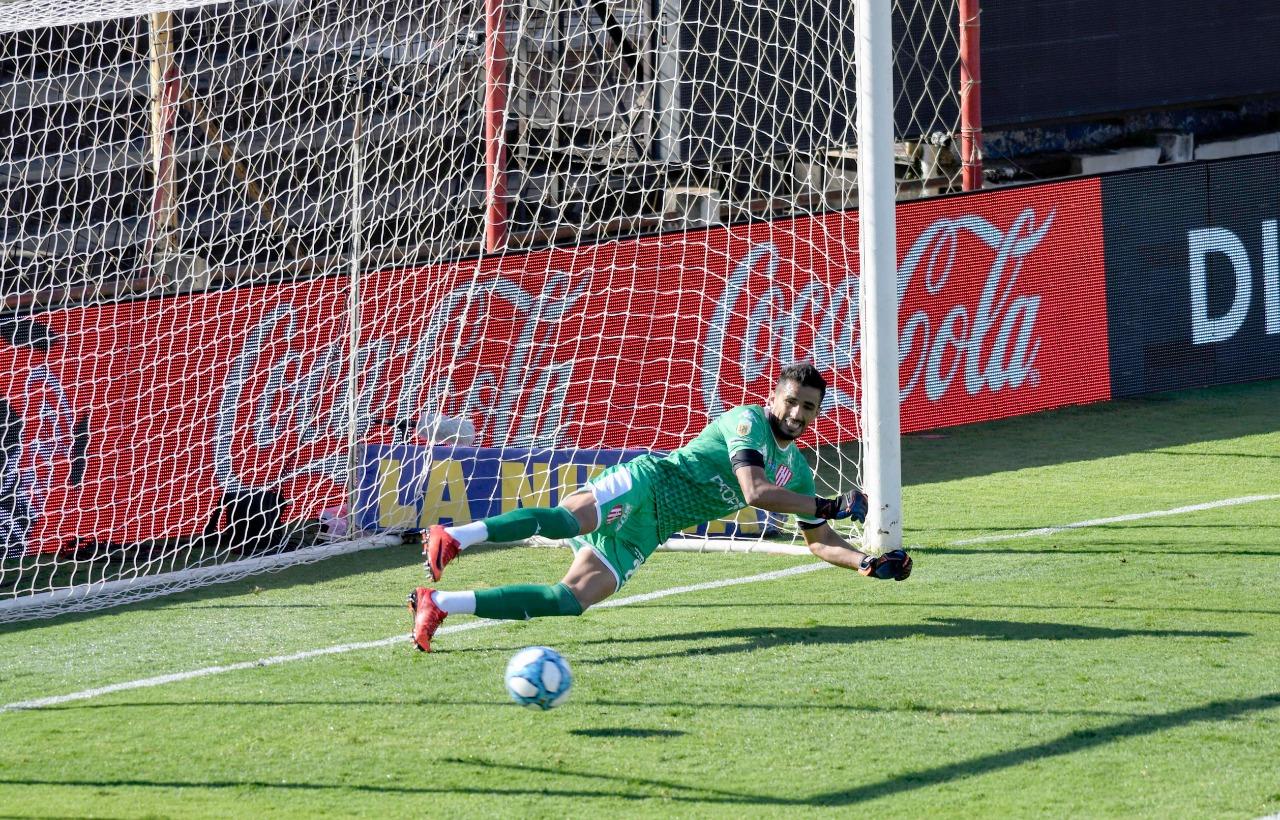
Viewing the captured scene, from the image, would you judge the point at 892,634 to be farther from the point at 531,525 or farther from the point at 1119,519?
the point at 1119,519

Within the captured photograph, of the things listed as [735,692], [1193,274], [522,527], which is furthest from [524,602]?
[1193,274]

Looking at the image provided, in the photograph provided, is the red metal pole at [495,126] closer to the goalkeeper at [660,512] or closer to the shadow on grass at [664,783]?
the goalkeeper at [660,512]

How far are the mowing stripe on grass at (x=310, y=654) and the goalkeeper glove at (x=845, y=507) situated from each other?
4.51 ft

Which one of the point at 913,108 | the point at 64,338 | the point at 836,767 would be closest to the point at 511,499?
the point at 64,338

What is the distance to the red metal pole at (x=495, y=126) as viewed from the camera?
390 inches

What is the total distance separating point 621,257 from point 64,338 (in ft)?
11.3

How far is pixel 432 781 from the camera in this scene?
4.46m

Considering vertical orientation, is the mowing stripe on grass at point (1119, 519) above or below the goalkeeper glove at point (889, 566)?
below

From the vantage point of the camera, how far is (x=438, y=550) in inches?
223

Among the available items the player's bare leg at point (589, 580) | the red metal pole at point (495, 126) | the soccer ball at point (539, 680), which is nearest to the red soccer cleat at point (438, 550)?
the player's bare leg at point (589, 580)

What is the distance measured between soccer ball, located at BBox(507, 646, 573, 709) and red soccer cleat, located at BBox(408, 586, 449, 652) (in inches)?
32.2

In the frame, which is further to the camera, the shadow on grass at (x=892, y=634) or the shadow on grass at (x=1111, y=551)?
the shadow on grass at (x=1111, y=551)

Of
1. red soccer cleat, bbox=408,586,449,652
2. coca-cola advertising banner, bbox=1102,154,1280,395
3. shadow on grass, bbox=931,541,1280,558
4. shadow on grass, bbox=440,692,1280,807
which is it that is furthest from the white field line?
coca-cola advertising banner, bbox=1102,154,1280,395

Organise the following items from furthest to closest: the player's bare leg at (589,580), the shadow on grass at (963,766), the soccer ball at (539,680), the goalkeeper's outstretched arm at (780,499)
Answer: the player's bare leg at (589,580)
the goalkeeper's outstretched arm at (780,499)
the soccer ball at (539,680)
the shadow on grass at (963,766)
